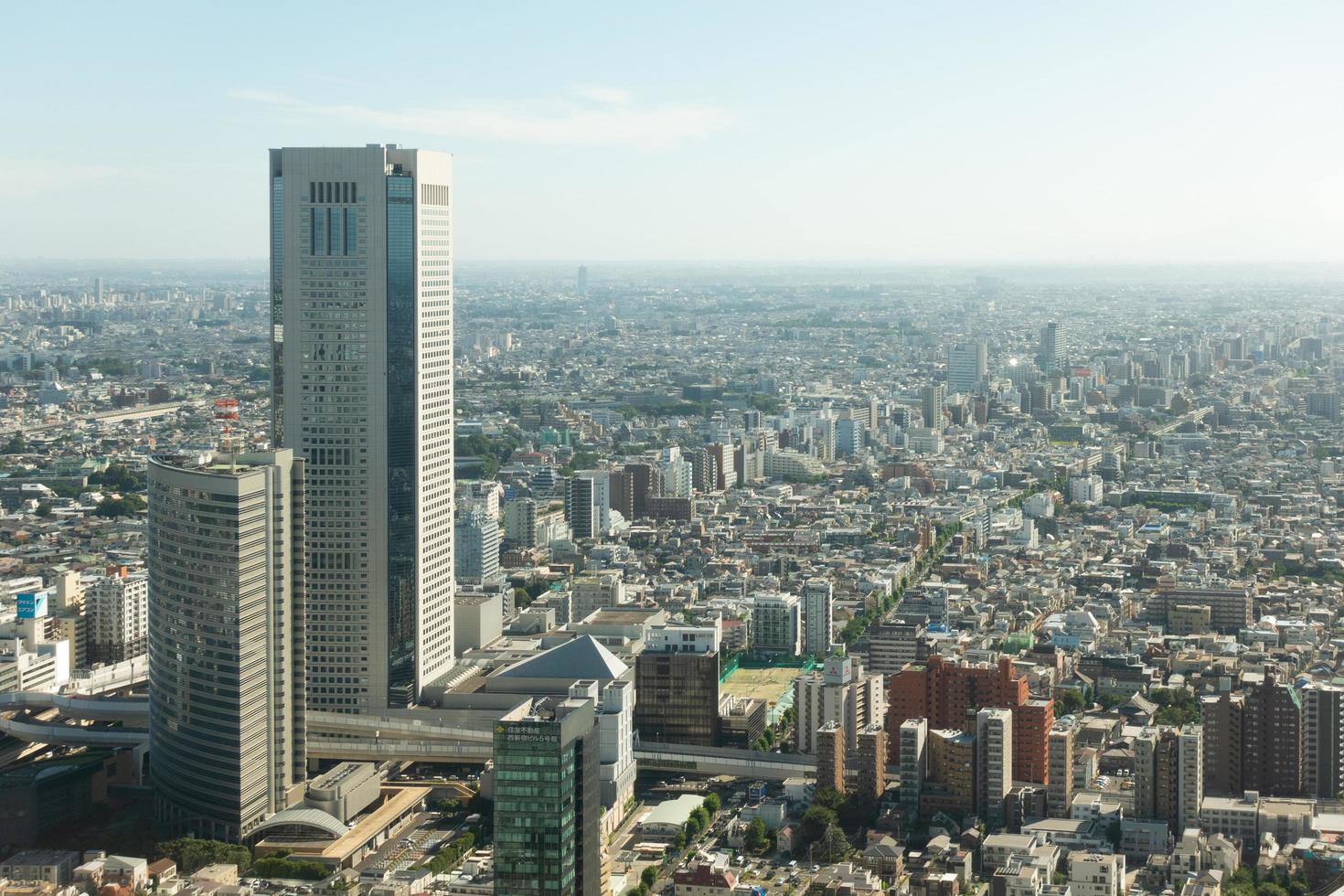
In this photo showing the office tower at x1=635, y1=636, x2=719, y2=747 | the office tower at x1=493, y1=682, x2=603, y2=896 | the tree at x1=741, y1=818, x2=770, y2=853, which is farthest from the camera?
the office tower at x1=635, y1=636, x2=719, y2=747

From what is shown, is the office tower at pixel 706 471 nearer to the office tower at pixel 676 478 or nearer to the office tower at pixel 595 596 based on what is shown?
the office tower at pixel 676 478

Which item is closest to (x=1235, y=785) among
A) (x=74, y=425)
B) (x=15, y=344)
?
(x=74, y=425)

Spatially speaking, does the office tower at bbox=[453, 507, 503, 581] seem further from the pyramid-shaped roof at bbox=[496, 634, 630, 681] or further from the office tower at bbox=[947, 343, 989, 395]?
the office tower at bbox=[947, 343, 989, 395]

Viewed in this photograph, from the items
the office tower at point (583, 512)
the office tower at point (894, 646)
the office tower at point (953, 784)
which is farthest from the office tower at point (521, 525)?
the office tower at point (953, 784)

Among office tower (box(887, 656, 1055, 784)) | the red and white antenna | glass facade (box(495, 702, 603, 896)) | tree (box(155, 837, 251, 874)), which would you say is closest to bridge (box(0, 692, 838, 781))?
office tower (box(887, 656, 1055, 784))

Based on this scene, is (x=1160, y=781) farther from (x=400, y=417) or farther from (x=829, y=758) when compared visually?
(x=400, y=417)

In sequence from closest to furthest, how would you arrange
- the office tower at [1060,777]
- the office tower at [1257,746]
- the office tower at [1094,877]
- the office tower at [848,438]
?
1. the office tower at [1094,877]
2. the office tower at [1060,777]
3. the office tower at [1257,746]
4. the office tower at [848,438]
